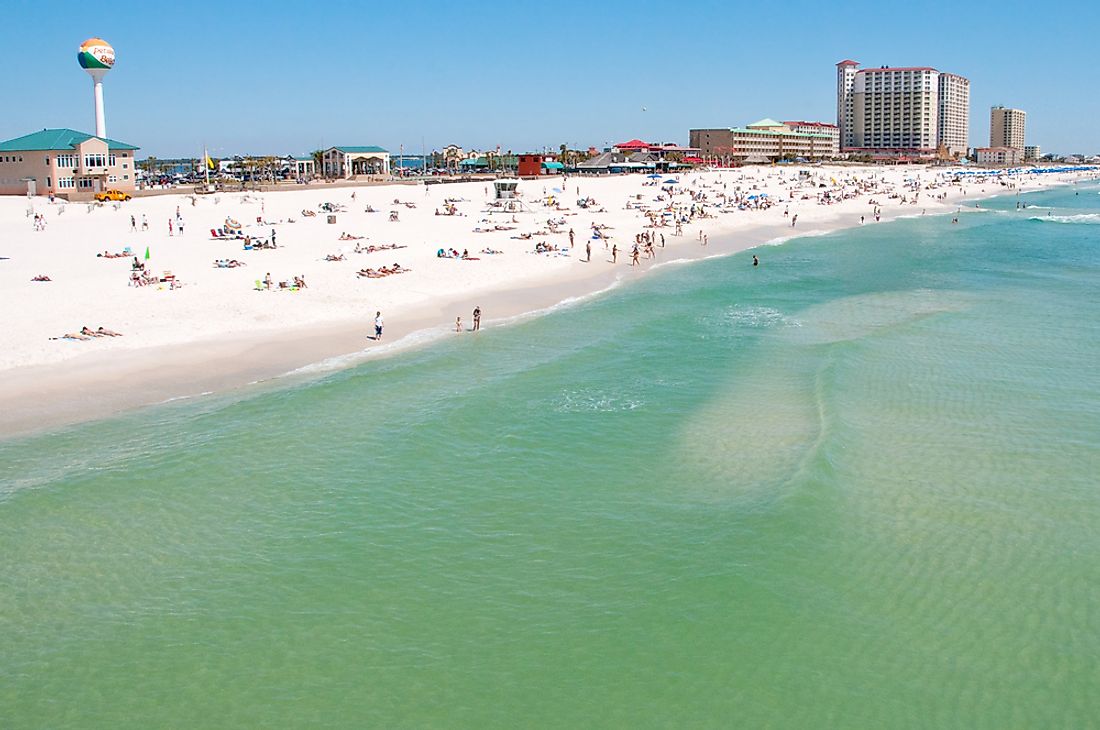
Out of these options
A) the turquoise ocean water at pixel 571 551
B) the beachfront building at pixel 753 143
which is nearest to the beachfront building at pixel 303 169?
the beachfront building at pixel 753 143

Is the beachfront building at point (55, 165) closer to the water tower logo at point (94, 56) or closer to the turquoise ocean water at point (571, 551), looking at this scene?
the water tower logo at point (94, 56)

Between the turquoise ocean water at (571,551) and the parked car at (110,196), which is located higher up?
the parked car at (110,196)

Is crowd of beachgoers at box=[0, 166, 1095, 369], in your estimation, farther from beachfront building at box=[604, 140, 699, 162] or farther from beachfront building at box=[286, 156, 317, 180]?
beachfront building at box=[604, 140, 699, 162]

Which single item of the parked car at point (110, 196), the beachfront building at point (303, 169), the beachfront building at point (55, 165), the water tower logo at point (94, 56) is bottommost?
the parked car at point (110, 196)

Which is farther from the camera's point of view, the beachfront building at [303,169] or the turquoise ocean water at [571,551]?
the beachfront building at [303,169]

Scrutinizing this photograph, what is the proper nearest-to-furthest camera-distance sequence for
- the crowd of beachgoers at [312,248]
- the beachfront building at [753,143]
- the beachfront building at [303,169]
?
1. the crowd of beachgoers at [312,248]
2. the beachfront building at [303,169]
3. the beachfront building at [753,143]

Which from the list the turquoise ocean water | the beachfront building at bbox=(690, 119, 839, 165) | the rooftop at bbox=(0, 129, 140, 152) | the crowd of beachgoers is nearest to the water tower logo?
the rooftop at bbox=(0, 129, 140, 152)

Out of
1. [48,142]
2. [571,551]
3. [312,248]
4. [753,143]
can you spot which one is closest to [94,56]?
[48,142]
